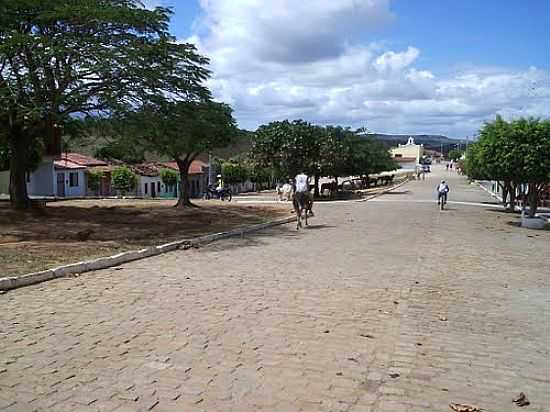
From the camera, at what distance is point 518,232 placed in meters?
19.6

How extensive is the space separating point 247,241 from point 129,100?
20.4 feet

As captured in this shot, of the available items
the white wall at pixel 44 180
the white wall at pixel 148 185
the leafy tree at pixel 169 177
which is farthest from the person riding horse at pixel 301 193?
the leafy tree at pixel 169 177

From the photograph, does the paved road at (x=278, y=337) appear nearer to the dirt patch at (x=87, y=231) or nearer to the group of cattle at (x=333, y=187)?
the dirt patch at (x=87, y=231)

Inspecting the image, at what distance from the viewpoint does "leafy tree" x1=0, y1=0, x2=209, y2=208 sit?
15.5m

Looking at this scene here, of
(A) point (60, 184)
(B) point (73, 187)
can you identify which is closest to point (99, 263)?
(A) point (60, 184)

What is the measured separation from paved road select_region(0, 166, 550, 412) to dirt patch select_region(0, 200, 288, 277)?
143 centimetres

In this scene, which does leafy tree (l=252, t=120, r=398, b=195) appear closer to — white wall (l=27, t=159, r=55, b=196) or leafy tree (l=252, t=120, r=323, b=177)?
leafy tree (l=252, t=120, r=323, b=177)

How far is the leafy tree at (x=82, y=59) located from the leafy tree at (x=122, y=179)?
31531 millimetres

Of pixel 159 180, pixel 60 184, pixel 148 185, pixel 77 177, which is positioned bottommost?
pixel 148 185

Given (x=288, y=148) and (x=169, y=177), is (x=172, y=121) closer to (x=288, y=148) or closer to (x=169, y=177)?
(x=288, y=148)

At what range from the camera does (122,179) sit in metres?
49.4

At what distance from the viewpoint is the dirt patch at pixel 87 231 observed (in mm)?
10359

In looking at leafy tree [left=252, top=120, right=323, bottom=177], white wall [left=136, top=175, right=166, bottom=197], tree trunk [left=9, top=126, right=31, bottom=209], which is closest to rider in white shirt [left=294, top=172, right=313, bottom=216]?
tree trunk [left=9, top=126, right=31, bottom=209]

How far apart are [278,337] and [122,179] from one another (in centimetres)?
4546
